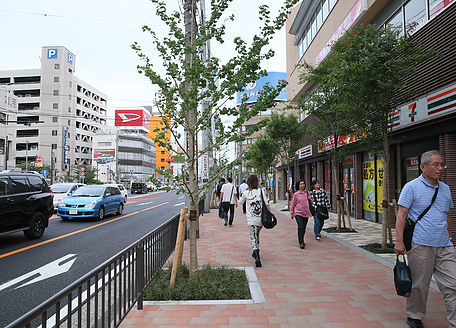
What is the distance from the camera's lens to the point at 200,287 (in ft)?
13.5

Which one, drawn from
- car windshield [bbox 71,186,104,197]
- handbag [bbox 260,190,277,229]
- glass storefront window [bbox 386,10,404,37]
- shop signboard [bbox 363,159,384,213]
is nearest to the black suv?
car windshield [bbox 71,186,104,197]

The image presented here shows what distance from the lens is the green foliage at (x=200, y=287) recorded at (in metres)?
4.00

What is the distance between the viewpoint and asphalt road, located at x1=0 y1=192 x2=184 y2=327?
4250 millimetres

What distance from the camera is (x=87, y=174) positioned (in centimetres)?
4703

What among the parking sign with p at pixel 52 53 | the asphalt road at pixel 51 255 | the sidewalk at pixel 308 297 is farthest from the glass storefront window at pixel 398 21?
the parking sign with p at pixel 52 53

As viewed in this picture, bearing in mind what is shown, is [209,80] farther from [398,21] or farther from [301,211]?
[398,21]

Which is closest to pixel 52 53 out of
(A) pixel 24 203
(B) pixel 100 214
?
(B) pixel 100 214

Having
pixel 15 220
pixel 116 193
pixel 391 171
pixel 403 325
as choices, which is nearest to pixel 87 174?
pixel 116 193

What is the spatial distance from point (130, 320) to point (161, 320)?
35 cm

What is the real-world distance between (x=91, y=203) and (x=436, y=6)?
44.0 feet

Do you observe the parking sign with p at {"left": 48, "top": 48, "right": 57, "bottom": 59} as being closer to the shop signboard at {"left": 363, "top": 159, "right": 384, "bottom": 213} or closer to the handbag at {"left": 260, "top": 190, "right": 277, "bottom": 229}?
the shop signboard at {"left": 363, "top": 159, "right": 384, "bottom": 213}

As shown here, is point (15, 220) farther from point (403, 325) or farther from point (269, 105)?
point (403, 325)

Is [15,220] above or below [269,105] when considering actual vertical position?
below

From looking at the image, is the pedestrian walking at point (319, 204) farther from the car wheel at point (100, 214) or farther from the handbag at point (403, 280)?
the car wheel at point (100, 214)
